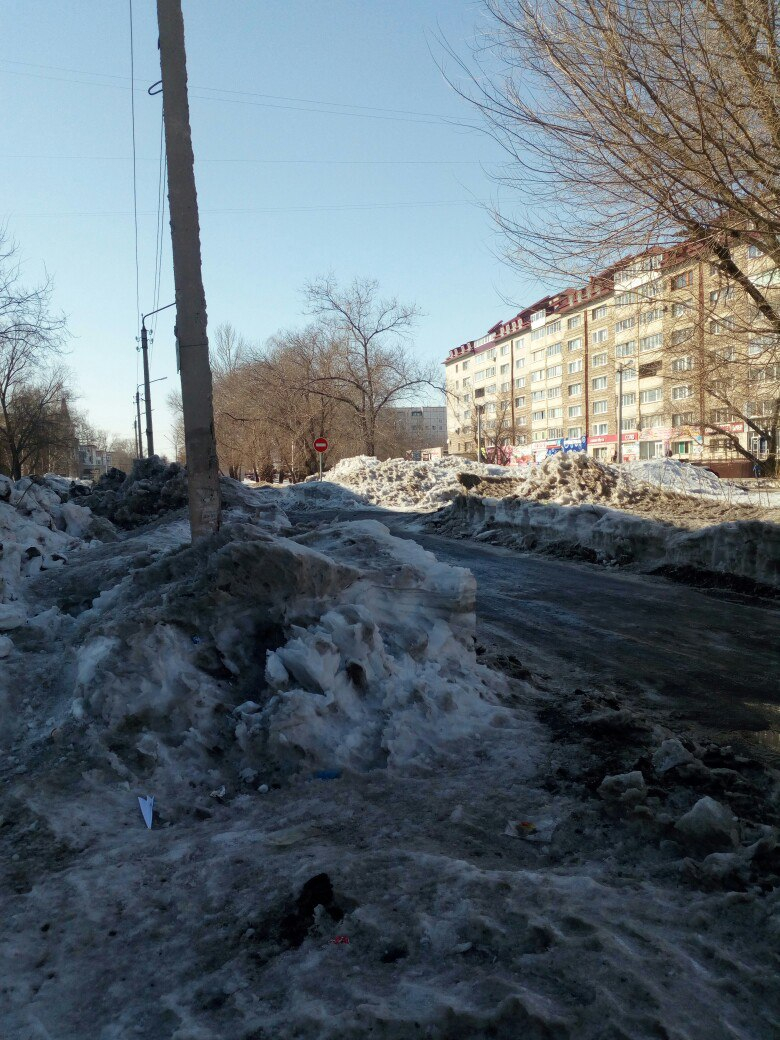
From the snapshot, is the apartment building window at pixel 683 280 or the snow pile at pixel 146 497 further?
the snow pile at pixel 146 497

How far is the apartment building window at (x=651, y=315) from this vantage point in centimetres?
810

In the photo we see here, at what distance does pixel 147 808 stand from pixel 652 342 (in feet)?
29.3

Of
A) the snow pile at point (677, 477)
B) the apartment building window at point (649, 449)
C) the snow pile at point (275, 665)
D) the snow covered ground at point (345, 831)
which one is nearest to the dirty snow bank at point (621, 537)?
the snow pile at point (677, 477)

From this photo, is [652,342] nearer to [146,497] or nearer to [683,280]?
[683,280]

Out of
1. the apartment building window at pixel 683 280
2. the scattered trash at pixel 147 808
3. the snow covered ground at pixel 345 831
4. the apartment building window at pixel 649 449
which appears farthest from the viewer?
the apartment building window at pixel 649 449

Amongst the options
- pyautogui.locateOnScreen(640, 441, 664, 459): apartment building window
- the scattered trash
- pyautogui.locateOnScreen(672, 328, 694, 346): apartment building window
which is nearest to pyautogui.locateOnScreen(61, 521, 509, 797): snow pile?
the scattered trash

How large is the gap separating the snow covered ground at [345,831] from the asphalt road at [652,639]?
25.3 inches

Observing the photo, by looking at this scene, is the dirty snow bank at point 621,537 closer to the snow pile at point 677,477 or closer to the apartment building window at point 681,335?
the apartment building window at point 681,335

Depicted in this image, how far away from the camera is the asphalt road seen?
5168mm

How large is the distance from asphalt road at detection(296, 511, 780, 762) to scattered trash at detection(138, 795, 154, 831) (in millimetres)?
Answer: 3352

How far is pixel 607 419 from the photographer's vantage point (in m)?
63.8

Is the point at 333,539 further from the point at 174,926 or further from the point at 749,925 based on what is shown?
the point at 749,925

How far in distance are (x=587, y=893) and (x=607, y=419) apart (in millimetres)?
64818

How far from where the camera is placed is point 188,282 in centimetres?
594
